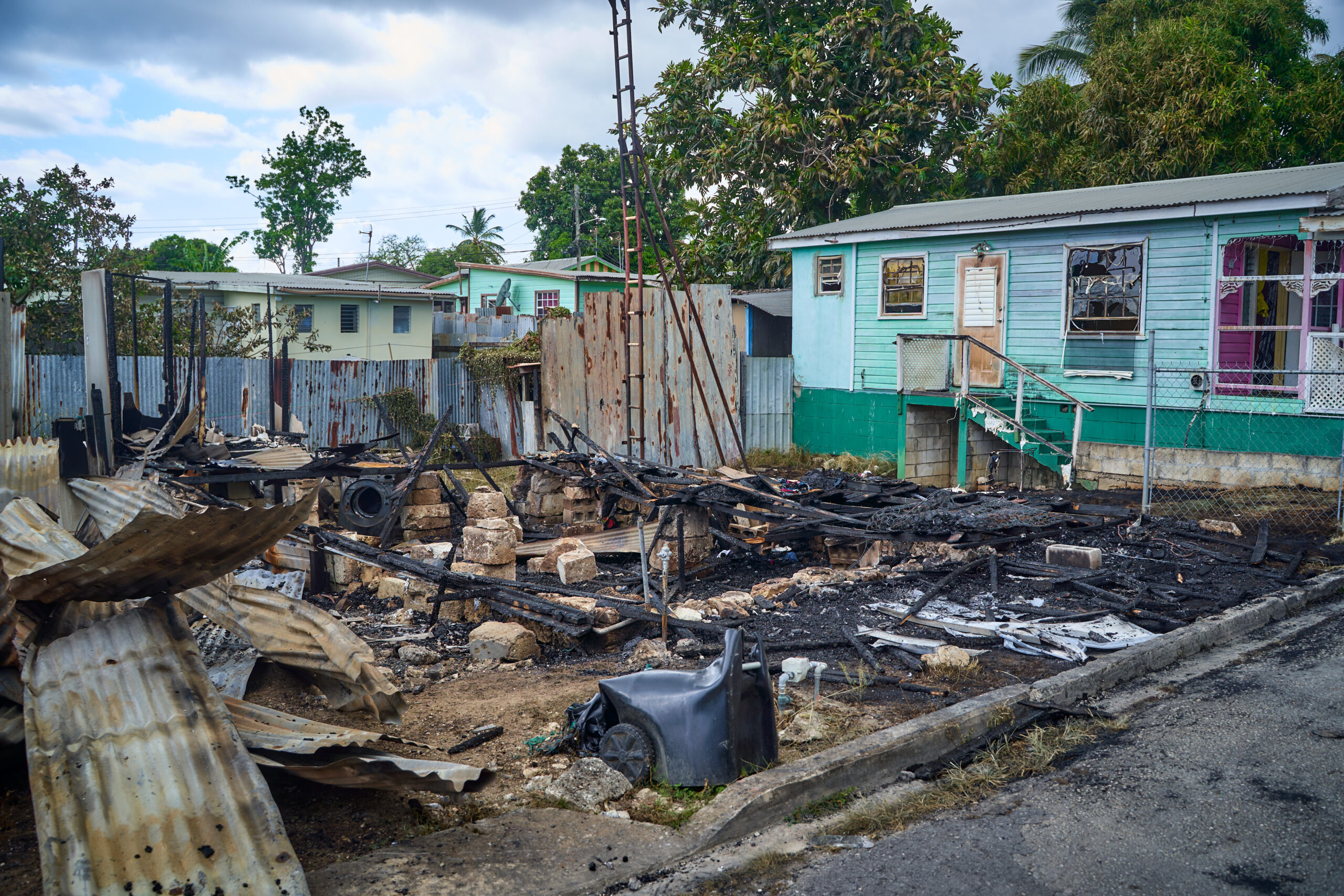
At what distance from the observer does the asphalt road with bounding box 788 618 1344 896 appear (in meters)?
3.55

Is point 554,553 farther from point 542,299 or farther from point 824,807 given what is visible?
point 542,299

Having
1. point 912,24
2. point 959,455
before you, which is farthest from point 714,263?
point 959,455

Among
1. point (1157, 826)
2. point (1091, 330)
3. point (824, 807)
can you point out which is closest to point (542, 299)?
point (1091, 330)

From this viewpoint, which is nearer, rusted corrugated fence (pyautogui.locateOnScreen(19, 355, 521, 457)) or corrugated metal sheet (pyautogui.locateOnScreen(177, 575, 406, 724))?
corrugated metal sheet (pyautogui.locateOnScreen(177, 575, 406, 724))

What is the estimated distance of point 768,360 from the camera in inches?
744

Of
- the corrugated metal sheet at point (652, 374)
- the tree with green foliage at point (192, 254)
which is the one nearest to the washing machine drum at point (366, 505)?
the corrugated metal sheet at point (652, 374)

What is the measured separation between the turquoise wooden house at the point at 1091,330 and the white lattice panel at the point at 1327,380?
21mm

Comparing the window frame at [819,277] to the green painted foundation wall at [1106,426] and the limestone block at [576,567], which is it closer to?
the green painted foundation wall at [1106,426]

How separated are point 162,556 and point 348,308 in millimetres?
31434

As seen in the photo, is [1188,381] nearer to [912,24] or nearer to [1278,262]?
[1278,262]

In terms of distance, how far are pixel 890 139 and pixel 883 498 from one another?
14.8 m

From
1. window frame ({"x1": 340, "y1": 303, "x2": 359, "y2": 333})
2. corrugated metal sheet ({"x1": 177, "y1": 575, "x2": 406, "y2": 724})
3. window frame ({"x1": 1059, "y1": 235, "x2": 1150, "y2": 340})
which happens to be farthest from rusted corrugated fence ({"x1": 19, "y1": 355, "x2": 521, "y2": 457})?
window frame ({"x1": 340, "y1": 303, "x2": 359, "y2": 333})

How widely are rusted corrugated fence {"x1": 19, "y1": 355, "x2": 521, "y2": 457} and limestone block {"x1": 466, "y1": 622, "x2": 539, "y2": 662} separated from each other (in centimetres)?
1137

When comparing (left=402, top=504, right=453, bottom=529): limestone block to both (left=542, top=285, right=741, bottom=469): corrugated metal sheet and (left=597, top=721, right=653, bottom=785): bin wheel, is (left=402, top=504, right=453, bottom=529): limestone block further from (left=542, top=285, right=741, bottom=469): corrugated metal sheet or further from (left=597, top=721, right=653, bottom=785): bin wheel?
(left=597, top=721, right=653, bottom=785): bin wheel
